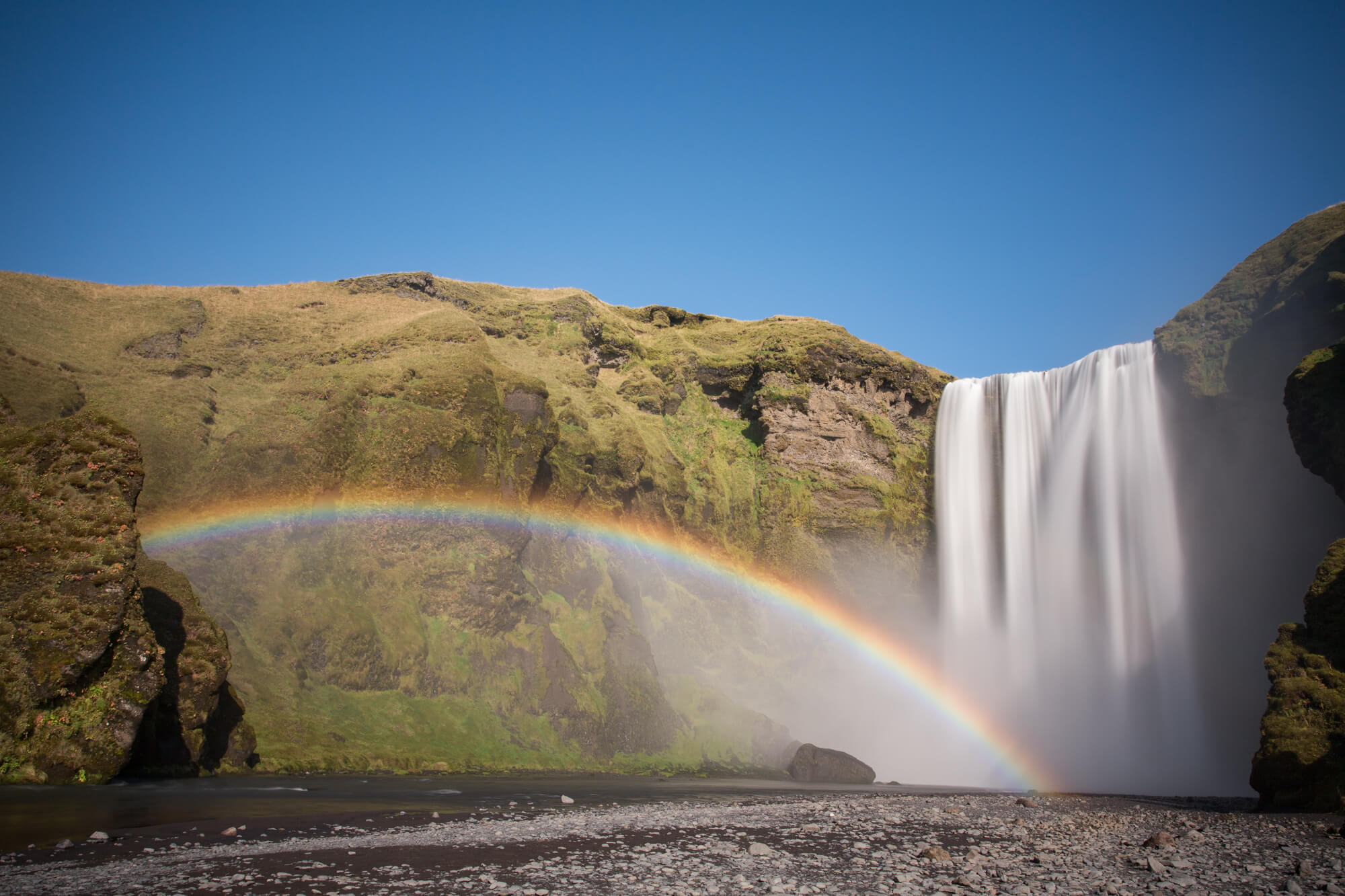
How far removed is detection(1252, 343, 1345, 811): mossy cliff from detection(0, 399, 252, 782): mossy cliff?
110 feet

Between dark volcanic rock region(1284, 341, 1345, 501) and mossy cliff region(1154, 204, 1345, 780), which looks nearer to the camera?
dark volcanic rock region(1284, 341, 1345, 501)

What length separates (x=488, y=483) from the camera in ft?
153

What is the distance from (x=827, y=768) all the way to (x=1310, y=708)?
2482cm

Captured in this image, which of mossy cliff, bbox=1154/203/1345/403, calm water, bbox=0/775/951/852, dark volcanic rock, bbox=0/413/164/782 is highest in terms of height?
mossy cliff, bbox=1154/203/1345/403

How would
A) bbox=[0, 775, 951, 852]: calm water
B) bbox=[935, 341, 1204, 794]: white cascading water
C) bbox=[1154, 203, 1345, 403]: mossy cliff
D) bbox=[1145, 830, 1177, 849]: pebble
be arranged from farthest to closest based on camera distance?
bbox=[935, 341, 1204, 794]: white cascading water < bbox=[1154, 203, 1345, 403]: mossy cliff < bbox=[1145, 830, 1177, 849]: pebble < bbox=[0, 775, 951, 852]: calm water

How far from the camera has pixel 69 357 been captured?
48500 mm

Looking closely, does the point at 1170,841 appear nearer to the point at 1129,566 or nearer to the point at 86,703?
the point at 86,703

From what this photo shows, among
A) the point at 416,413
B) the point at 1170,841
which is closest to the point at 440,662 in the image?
the point at 416,413

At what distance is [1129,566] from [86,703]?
5659 cm

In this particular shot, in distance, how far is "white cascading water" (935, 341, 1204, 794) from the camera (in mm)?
47500

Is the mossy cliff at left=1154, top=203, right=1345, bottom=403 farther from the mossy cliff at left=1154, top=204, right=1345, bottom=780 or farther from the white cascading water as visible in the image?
the white cascading water

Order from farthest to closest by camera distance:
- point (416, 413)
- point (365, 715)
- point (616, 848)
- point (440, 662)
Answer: point (416, 413)
point (440, 662)
point (365, 715)
point (616, 848)

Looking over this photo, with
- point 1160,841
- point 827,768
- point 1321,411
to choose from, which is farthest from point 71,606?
point 1321,411

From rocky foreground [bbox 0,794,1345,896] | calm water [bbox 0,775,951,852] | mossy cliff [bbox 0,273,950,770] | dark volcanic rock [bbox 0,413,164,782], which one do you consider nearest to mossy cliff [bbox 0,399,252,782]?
dark volcanic rock [bbox 0,413,164,782]
